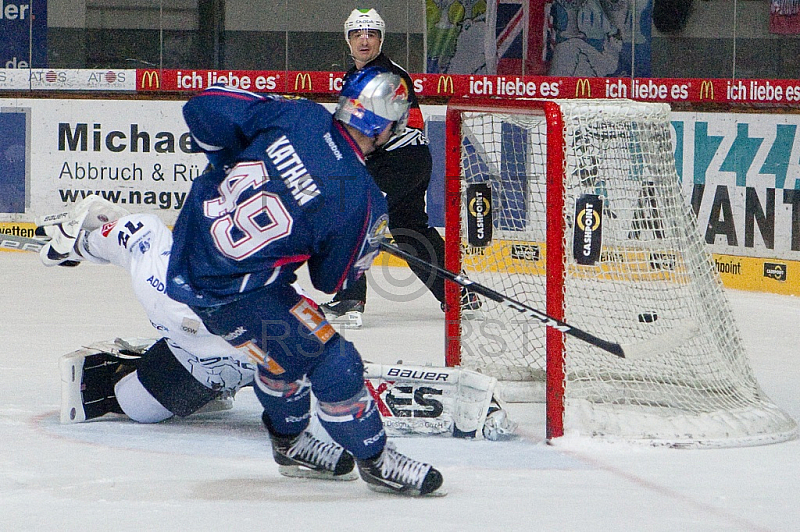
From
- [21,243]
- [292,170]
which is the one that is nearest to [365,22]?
[21,243]

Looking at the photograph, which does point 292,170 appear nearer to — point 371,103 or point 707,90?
point 371,103

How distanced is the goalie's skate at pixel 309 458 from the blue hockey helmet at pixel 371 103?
0.80 metres

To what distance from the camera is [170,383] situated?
11.2 feet

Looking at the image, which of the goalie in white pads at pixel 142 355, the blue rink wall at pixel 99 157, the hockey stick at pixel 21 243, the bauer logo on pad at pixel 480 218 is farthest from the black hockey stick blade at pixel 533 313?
the blue rink wall at pixel 99 157

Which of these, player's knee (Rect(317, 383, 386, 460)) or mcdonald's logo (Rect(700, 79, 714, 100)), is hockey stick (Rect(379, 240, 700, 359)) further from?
mcdonald's logo (Rect(700, 79, 714, 100))

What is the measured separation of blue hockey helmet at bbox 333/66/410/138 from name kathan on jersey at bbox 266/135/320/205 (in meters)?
0.15

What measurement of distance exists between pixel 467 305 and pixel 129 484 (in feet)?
5.43

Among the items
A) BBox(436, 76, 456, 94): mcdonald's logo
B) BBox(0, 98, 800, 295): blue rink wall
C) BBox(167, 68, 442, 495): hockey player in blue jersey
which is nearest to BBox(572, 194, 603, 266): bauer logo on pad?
BBox(167, 68, 442, 495): hockey player in blue jersey

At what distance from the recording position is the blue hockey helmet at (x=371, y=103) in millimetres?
2615

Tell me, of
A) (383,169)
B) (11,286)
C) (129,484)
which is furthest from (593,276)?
(11,286)

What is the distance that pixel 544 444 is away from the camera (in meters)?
3.34

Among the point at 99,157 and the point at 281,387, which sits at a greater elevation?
the point at 99,157

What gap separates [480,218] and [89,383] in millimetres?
1297

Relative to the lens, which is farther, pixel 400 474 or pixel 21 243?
pixel 21 243
